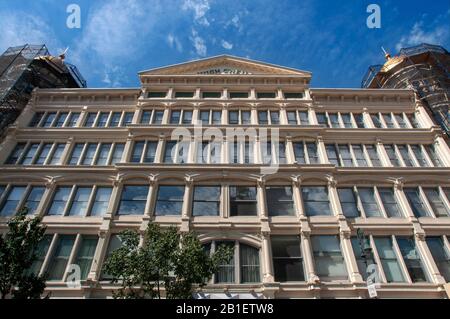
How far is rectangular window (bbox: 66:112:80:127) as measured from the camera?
23961mm

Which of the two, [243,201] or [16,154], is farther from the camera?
[16,154]

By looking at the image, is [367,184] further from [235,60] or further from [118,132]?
[118,132]

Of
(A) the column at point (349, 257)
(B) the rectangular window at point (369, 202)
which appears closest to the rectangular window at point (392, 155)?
(B) the rectangular window at point (369, 202)

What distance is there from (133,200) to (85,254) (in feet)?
12.6

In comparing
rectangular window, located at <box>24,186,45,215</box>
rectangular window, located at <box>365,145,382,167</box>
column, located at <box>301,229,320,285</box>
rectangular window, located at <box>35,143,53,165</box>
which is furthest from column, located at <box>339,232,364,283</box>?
rectangular window, located at <box>35,143,53,165</box>

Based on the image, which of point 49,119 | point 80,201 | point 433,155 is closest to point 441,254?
point 433,155

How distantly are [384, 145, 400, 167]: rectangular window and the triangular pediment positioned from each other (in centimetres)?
906

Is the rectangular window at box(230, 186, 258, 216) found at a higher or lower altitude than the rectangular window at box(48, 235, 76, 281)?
higher

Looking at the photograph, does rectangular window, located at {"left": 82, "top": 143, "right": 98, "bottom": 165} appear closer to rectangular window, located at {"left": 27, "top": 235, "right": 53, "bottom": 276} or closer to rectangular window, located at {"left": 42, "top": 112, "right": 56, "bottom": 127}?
rectangular window, located at {"left": 42, "top": 112, "right": 56, "bottom": 127}

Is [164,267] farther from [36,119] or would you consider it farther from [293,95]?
[36,119]

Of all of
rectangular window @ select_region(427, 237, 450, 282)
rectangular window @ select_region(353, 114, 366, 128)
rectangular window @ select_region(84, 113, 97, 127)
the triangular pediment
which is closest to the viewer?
rectangular window @ select_region(427, 237, 450, 282)

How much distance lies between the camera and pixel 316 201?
19109 millimetres

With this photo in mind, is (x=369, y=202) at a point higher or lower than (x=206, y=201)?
higher

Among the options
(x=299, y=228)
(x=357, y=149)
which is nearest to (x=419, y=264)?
(x=299, y=228)
